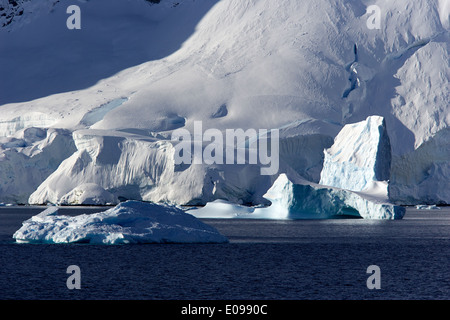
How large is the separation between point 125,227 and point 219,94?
51266 millimetres

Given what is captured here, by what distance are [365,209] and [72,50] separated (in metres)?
61.0

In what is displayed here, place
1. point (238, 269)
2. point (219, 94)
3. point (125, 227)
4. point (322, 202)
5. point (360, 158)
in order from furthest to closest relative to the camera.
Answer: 1. point (219, 94)
2. point (360, 158)
3. point (322, 202)
4. point (125, 227)
5. point (238, 269)

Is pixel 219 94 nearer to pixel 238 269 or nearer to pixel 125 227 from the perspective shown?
pixel 125 227

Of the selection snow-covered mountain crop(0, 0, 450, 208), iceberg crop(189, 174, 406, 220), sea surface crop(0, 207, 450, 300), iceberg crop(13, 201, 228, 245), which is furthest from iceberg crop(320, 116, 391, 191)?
iceberg crop(13, 201, 228, 245)

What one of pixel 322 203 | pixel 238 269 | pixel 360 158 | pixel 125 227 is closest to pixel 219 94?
pixel 360 158

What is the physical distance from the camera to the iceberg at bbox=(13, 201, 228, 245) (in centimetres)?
2489

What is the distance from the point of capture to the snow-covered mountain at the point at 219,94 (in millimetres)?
62500

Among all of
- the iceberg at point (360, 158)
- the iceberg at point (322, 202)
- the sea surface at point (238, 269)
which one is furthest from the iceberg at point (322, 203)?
the sea surface at point (238, 269)

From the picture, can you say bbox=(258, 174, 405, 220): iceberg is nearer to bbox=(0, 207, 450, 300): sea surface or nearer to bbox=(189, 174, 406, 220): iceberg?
bbox=(189, 174, 406, 220): iceberg

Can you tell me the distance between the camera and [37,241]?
26406mm

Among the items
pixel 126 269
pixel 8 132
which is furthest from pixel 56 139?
pixel 126 269

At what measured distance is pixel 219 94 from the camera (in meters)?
75.8

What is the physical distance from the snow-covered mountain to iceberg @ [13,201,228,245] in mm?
32654
